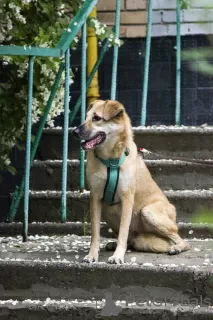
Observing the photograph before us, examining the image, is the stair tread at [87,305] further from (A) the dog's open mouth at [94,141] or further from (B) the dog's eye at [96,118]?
(B) the dog's eye at [96,118]

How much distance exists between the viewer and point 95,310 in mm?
4027

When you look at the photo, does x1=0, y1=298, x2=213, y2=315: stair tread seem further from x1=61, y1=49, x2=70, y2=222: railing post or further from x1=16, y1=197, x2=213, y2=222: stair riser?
x1=16, y1=197, x2=213, y2=222: stair riser

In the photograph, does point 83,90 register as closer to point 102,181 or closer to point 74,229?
point 74,229

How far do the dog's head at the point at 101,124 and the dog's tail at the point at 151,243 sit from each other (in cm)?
68

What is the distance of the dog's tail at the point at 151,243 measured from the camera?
467cm

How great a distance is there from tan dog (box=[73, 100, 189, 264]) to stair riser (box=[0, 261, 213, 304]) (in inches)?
5.6

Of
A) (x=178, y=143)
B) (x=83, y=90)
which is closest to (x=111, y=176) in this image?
(x=83, y=90)

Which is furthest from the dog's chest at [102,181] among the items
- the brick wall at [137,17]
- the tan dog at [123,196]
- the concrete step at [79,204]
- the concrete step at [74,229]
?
the brick wall at [137,17]

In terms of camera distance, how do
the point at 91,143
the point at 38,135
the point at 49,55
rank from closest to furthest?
1. the point at 91,143
2. the point at 49,55
3. the point at 38,135

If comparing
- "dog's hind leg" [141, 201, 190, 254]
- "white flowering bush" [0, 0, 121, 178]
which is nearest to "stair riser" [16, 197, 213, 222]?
"white flowering bush" [0, 0, 121, 178]

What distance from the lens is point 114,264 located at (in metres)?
4.25

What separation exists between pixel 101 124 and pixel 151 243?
837 mm

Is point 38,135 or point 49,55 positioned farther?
point 38,135

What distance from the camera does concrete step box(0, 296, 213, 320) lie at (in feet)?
12.9
